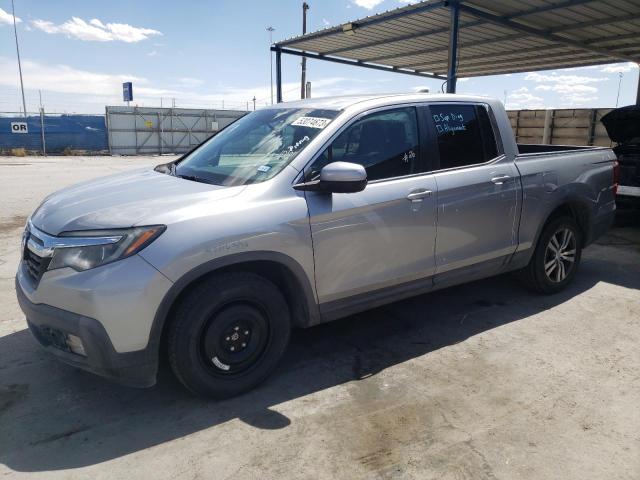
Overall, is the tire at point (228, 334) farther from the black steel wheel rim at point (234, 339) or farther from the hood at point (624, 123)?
the hood at point (624, 123)

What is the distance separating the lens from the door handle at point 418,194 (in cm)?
359

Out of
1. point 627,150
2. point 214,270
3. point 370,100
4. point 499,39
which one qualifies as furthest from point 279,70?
point 214,270

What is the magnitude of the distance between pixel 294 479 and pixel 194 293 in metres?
1.10

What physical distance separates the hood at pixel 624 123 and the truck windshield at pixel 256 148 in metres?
7.03

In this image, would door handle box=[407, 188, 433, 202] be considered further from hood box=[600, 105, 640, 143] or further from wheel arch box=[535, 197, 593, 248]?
hood box=[600, 105, 640, 143]

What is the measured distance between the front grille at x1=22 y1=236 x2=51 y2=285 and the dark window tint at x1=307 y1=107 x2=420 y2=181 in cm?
176

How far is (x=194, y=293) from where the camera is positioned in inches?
111

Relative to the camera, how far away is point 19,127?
1145 inches

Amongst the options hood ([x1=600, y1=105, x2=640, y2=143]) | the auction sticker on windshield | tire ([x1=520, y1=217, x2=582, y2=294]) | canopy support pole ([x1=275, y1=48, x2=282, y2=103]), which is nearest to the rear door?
tire ([x1=520, y1=217, x2=582, y2=294])

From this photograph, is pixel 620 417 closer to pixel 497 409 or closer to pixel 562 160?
pixel 497 409

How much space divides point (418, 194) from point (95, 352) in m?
2.30

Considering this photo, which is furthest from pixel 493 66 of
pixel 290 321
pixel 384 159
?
pixel 290 321

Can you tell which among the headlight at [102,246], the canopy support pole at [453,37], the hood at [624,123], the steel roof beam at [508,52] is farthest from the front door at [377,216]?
the steel roof beam at [508,52]

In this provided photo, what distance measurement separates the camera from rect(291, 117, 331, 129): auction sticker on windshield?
3441mm
